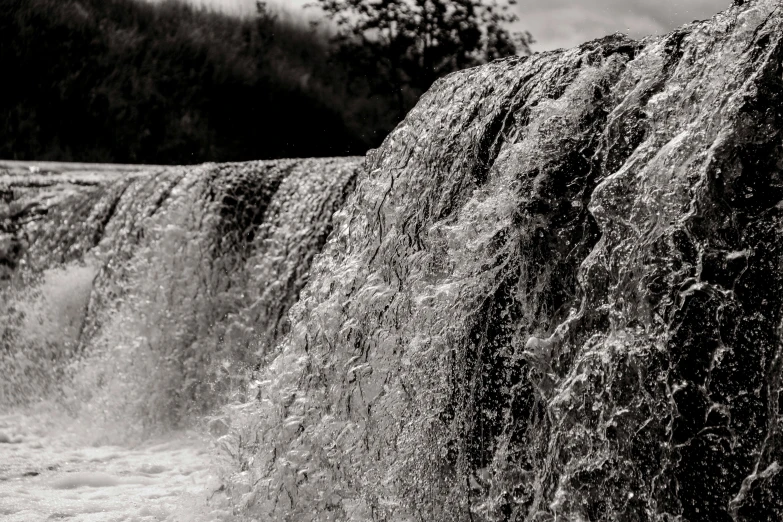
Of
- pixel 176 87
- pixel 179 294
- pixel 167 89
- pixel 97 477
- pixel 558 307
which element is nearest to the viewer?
pixel 558 307

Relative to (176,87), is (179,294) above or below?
below

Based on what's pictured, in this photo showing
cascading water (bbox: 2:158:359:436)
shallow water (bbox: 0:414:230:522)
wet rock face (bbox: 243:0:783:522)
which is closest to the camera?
wet rock face (bbox: 243:0:783:522)

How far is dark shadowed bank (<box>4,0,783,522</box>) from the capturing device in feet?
6.22

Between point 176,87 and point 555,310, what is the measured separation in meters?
12.1

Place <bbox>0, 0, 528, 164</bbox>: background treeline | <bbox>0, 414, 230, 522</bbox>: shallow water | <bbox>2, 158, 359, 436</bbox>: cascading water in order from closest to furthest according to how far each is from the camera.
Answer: <bbox>0, 414, 230, 522</bbox>: shallow water → <bbox>2, 158, 359, 436</bbox>: cascading water → <bbox>0, 0, 528, 164</bbox>: background treeline

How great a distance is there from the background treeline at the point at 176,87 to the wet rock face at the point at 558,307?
393 inches

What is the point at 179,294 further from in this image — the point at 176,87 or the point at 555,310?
the point at 176,87

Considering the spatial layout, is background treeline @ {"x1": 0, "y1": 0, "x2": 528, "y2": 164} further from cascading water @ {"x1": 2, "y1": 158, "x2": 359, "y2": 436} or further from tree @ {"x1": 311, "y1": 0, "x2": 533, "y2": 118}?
cascading water @ {"x1": 2, "y1": 158, "x2": 359, "y2": 436}

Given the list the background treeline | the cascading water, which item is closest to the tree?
the background treeline

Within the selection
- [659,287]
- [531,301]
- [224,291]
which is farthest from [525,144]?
[224,291]

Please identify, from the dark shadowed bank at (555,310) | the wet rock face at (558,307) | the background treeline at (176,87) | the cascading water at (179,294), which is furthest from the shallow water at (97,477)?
the background treeline at (176,87)

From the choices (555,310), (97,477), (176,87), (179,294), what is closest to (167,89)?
(176,87)

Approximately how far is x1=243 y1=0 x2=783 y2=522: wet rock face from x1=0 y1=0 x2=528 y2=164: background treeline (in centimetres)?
999

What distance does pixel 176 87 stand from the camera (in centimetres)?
1352
